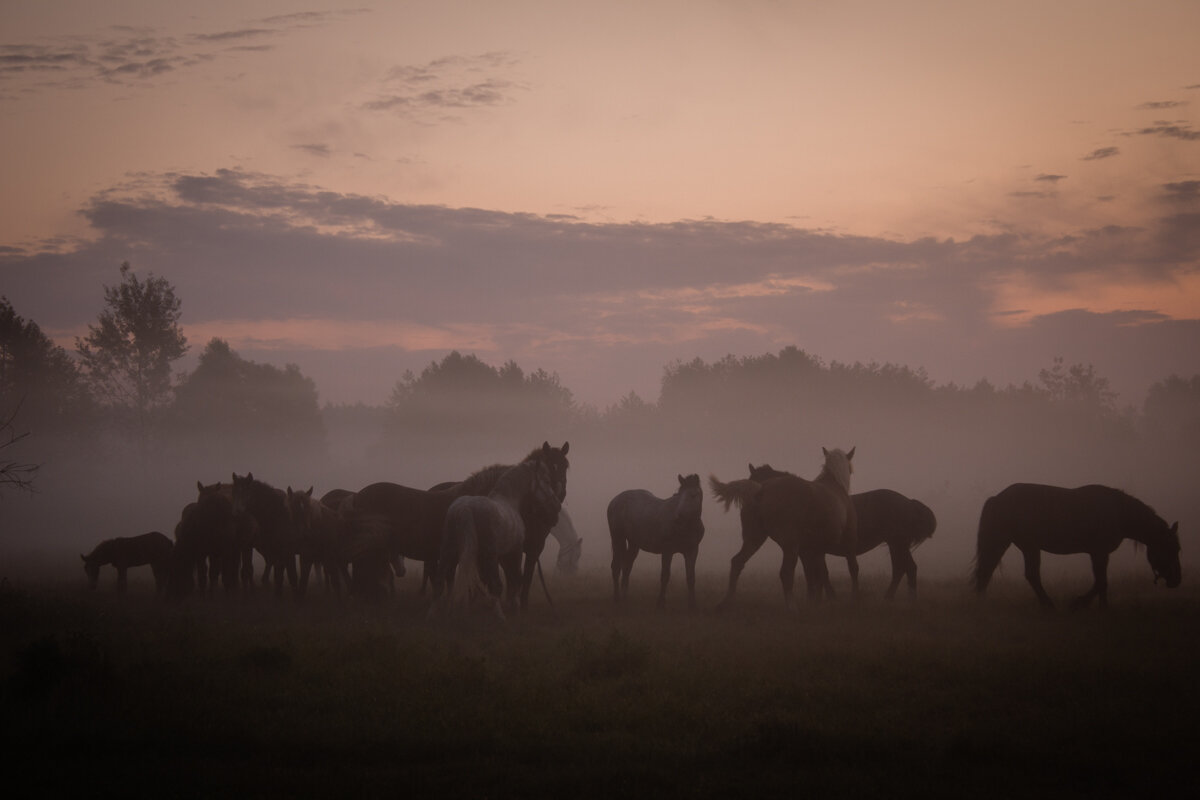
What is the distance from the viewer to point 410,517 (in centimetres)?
1436

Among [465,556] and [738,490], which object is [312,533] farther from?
[738,490]

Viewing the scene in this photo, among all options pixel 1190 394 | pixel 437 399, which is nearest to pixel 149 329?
pixel 437 399

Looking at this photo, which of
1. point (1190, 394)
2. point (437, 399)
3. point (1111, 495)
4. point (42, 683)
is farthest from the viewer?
point (1190, 394)

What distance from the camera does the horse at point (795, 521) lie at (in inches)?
531

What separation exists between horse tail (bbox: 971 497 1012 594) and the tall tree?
146 feet

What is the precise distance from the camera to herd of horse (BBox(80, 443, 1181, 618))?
Answer: 42.0 feet

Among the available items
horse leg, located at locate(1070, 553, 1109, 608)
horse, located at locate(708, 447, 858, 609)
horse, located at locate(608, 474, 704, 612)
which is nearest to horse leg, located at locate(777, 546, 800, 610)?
horse, located at locate(708, 447, 858, 609)

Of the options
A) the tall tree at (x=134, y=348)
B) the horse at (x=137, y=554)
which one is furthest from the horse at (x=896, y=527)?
the tall tree at (x=134, y=348)

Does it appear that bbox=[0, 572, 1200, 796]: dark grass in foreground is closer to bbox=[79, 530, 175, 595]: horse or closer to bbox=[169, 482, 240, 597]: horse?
bbox=[169, 482, 240, 597]: horse

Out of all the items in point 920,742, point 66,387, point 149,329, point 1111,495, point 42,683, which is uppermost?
point 149,329

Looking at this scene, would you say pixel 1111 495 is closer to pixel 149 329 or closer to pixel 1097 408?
pixel 149 329

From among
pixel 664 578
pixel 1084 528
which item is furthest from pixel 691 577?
pixel 1084 528

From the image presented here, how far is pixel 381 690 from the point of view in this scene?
26.0 feet

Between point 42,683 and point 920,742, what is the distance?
313 inches
